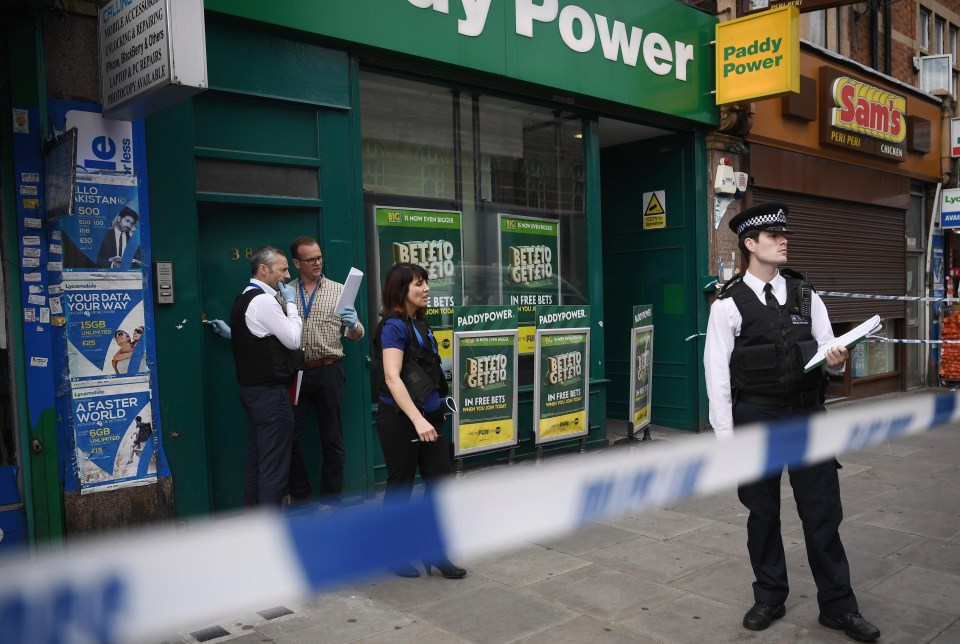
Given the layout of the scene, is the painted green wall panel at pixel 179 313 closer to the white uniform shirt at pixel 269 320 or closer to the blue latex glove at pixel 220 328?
the blue latex glove at pixel 220 328

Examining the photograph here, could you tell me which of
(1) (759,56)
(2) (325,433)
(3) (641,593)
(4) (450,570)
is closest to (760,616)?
(3) (641,593)

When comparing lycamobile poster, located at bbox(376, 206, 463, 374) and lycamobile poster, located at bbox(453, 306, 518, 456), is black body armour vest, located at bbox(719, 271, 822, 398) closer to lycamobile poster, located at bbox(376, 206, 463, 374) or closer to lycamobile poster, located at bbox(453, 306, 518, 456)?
lycamobile poster, located at bbox(453, 306, 518, 456)

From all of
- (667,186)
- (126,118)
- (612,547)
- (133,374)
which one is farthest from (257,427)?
(667,186)

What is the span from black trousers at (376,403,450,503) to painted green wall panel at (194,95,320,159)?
2.30 meters

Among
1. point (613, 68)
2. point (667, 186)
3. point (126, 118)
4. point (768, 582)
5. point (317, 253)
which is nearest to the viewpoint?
point (768, 582)

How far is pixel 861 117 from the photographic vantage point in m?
11.1

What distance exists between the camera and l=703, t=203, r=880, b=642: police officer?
11.6 ft

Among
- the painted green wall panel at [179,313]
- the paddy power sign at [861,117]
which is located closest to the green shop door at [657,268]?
the paddy power sign at [861,117]

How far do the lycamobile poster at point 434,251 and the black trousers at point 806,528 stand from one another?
3310 millimetres

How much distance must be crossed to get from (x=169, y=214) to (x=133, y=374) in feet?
3.53

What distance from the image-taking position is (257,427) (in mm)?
4824

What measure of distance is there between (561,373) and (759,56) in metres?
4.46

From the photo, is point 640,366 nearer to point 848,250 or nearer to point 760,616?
point 760,616

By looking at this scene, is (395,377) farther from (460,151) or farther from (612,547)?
(460,151)
